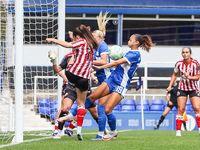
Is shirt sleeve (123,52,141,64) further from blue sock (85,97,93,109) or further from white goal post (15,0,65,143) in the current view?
white goal post (15,0,65,143)

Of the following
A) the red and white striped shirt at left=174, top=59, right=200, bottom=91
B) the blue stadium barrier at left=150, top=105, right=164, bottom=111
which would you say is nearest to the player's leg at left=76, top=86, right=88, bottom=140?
the red and white striped shirt at left=174, top=59, right=200, bottom=91

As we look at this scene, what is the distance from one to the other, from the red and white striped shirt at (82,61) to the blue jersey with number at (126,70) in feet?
2.05

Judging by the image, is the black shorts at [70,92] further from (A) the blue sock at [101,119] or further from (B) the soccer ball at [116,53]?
(B) the soccer ball at [116,53]

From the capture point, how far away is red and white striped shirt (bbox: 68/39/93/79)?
6.03 metres

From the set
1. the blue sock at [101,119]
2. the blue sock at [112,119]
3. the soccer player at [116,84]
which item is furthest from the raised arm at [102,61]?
the blue sock at [112,119]

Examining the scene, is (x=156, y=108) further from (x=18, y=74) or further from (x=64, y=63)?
(x=18, y=74)

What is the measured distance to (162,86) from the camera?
20875 mm

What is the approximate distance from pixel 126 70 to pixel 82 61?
0.88 m

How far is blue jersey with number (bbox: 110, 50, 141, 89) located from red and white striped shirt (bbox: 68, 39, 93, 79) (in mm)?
626

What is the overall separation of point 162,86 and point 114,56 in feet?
47.4

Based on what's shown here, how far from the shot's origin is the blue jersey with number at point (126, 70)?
6.43 m

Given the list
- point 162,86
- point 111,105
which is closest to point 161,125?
point 162,86

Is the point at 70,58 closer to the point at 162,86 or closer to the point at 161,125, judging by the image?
the point at 161,125

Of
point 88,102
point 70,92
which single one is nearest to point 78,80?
point 88,102
